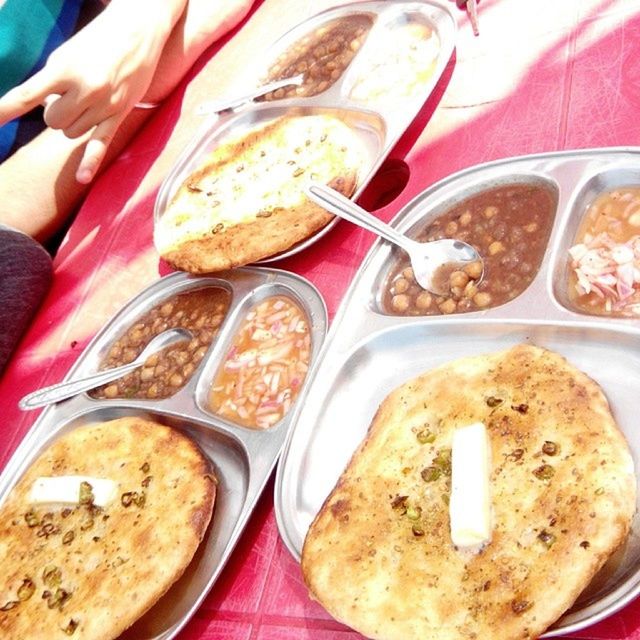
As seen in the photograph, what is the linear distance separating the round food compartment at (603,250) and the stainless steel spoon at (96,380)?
1559mm

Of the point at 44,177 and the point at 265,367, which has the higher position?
the point at 44,177

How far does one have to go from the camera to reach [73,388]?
2.92 metres

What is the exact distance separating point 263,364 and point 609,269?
4.16ft

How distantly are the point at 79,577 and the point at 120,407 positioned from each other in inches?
29.2

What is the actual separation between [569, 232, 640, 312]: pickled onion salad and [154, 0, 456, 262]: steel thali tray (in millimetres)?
927

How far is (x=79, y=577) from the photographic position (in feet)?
7.41

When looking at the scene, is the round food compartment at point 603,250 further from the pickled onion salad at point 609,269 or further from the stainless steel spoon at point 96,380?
the stainless steel spoon at point 96,380

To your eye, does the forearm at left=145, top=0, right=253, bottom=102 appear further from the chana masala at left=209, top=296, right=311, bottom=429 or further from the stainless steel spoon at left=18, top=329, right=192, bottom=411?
the chana masala at left=209, top=296, right=311, bottom=429

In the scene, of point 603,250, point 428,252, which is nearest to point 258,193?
point 428,252

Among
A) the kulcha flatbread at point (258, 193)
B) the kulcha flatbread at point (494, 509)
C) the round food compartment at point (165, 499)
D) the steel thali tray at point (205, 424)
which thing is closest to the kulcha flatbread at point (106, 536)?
the round food compartment at point (165, 499)

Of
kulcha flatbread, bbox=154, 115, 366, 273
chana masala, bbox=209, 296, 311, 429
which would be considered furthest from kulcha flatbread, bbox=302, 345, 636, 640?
kulcha flatbread, bbox=154, 115, 366, 273

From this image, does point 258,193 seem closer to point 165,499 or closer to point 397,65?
point 397,65

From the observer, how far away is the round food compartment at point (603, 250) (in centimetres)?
202

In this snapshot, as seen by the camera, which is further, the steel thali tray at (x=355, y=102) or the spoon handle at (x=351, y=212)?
the steel thali tray at (x=355, y=102)
